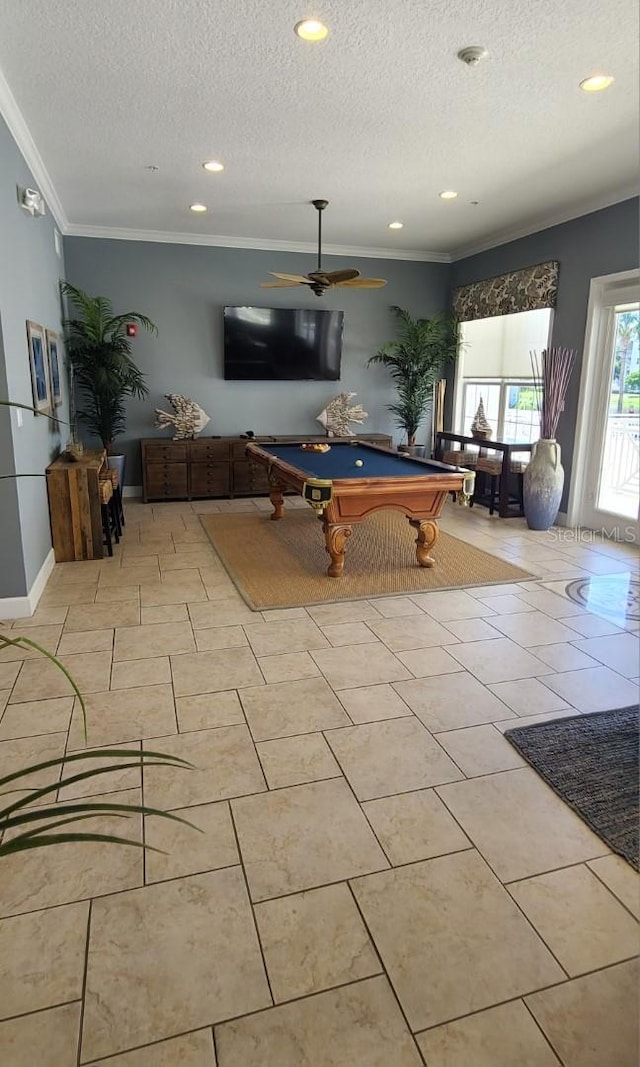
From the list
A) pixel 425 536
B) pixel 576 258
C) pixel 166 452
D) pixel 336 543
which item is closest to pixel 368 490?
pixel 336 543

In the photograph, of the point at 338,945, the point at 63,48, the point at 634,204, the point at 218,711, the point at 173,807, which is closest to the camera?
the point at 338,945

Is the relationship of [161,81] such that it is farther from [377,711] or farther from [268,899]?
[268,899]

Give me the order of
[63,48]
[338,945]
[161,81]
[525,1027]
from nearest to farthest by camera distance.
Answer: [525,1027] → [338,945] → [63,48] → [161,81]

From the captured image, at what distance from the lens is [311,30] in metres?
2.70

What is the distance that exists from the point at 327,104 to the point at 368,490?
2.16 metres

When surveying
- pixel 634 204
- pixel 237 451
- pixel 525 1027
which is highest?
pixel 634 204

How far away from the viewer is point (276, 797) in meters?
2.10

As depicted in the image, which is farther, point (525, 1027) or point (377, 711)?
point (377, 711)

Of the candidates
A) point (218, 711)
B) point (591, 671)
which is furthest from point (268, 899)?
point (591, 671)

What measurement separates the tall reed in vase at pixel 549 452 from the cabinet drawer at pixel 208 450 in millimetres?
3113

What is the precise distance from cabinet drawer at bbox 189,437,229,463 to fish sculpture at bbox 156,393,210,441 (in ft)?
0.66

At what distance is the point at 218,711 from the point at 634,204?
188 inches

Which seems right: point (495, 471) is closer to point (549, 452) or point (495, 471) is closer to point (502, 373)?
point (549, 452)

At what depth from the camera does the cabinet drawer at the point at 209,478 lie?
6773 millimetres
